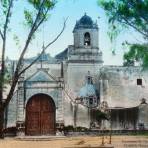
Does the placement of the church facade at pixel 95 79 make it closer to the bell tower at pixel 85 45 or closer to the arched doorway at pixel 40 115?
the bell tower at pixel 85 45

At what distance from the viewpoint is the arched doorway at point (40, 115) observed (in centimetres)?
4016

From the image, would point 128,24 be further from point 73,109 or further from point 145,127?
point 145,127

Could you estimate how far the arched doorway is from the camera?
1581 inches

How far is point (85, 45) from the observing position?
1921 inches

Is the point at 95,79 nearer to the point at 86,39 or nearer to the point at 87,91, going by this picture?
the point at 87,91

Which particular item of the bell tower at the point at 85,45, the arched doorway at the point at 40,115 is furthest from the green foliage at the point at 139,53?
the bell tower at the point at 85,45

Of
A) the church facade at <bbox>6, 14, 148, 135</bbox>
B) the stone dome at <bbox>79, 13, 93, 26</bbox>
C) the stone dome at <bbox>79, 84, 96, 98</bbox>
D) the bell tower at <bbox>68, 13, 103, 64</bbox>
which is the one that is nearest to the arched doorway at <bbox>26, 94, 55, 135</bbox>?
the church facade at <bbox>6, 14, 148, 135</bbox>

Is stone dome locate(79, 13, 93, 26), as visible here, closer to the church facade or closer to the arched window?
the church facade

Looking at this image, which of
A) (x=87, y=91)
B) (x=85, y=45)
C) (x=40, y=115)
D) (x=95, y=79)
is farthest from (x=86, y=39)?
(x=40, y=115)

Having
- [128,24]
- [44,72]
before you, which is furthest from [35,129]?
[128,24]

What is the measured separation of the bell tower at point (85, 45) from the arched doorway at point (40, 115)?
28.9ft

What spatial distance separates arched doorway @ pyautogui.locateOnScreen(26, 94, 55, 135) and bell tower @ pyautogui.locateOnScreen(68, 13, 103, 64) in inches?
346

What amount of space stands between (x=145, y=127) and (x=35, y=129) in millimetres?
9900

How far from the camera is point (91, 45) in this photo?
160 feet
